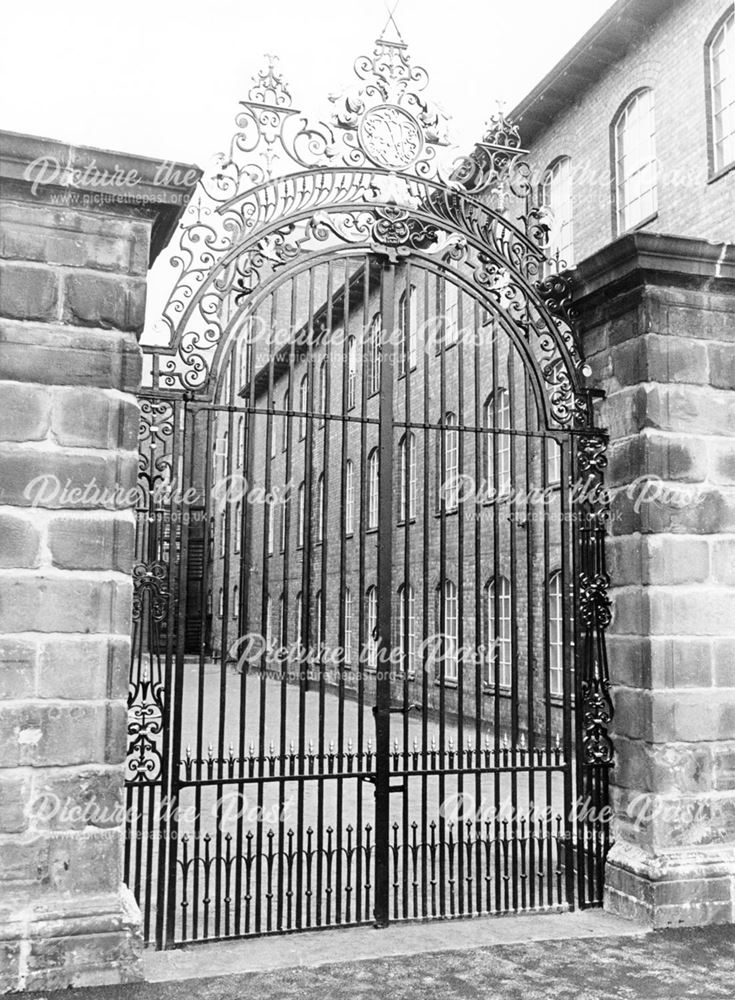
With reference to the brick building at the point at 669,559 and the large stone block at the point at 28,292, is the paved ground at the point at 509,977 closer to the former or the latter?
the brick building at the point at 669,559

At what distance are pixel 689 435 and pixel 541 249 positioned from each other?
1.50 meters

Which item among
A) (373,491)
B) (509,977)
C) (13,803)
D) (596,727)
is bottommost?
Result: (509,977)

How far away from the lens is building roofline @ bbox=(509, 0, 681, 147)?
14.3 meters

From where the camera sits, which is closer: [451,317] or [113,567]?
[113,567]

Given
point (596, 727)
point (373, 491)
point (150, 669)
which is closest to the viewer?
→ point (150, 669)

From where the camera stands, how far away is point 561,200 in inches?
663

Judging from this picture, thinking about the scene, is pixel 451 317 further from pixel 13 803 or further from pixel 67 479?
pixel 13 803

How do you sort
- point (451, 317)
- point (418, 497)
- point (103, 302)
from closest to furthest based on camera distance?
point (103, 302) < point (451, 317) < point (418, 497)

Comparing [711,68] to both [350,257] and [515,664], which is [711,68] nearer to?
[350,257]

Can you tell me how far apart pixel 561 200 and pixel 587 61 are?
2206 millimetres

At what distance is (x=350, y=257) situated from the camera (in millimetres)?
5980

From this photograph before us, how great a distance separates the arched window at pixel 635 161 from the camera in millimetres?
14586

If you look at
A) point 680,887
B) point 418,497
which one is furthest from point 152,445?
point 418,497

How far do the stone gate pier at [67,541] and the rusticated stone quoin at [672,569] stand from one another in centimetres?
284
